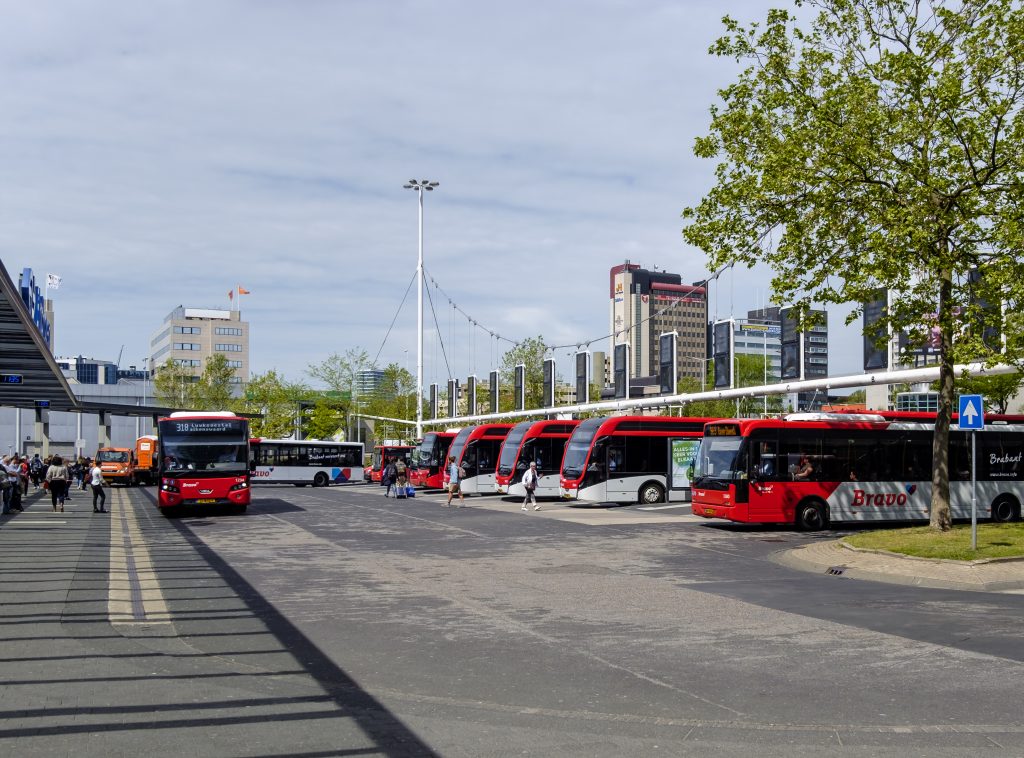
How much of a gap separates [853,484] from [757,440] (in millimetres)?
2981

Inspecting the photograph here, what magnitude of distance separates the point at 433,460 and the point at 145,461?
21.8 meters

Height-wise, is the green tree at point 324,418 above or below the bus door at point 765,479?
above

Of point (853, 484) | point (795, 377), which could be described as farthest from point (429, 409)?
point (853, 484)

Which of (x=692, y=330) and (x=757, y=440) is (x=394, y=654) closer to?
(x=757, y=440)

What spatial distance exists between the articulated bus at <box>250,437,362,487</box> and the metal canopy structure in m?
10.8

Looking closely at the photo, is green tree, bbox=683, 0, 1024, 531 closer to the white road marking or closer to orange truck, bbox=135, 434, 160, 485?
the white road marking

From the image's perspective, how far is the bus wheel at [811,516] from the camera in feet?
84.9

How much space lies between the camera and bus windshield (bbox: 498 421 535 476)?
41.1m

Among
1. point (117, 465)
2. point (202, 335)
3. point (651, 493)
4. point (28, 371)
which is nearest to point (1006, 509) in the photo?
point (651, 493)

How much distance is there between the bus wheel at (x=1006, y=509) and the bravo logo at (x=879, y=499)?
2952 millimetres

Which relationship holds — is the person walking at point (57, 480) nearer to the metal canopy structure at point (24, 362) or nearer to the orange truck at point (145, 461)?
the metal canopy structure at point (24, 362)

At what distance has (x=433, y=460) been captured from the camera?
50.9 m

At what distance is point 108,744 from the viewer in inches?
253

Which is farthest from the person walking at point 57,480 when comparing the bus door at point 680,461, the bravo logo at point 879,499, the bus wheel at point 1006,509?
the bus wheel at point 1006,509
